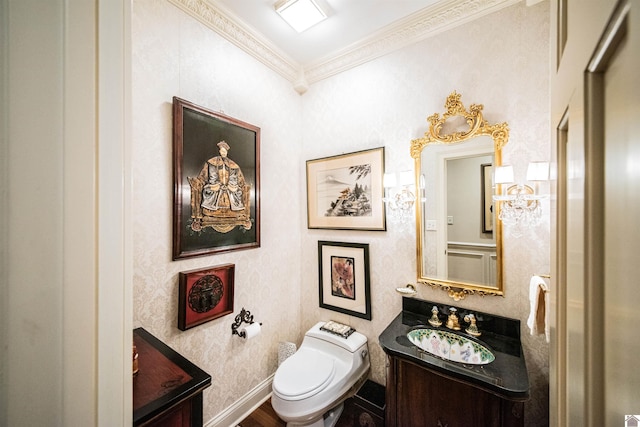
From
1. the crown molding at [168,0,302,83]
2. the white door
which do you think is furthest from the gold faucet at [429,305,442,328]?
the crown molding at [168,0,302,83]

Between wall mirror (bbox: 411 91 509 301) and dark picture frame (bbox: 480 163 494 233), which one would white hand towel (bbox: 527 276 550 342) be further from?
dark picture frame (bbox: 480 163 494 233)

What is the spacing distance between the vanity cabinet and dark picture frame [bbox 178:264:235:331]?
3.57ft

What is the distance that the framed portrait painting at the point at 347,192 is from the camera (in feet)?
5.98

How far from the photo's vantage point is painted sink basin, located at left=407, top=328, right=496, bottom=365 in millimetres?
1319

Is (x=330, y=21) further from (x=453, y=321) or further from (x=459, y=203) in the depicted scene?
(x=453, y=321)

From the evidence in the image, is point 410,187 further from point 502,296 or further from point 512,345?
point 512,345

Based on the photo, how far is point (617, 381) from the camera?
0.23 m

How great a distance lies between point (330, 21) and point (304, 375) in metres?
2.37

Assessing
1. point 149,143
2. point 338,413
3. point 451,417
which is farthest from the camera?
point 338,413

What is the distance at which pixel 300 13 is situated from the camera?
156cm

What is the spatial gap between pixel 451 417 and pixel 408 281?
74 centimetres

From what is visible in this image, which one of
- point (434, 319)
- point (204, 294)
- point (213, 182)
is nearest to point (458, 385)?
point (434, 319)

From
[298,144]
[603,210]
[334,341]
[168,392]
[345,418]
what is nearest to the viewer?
[603,210]

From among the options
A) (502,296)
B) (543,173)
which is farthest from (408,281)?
(543,173)
